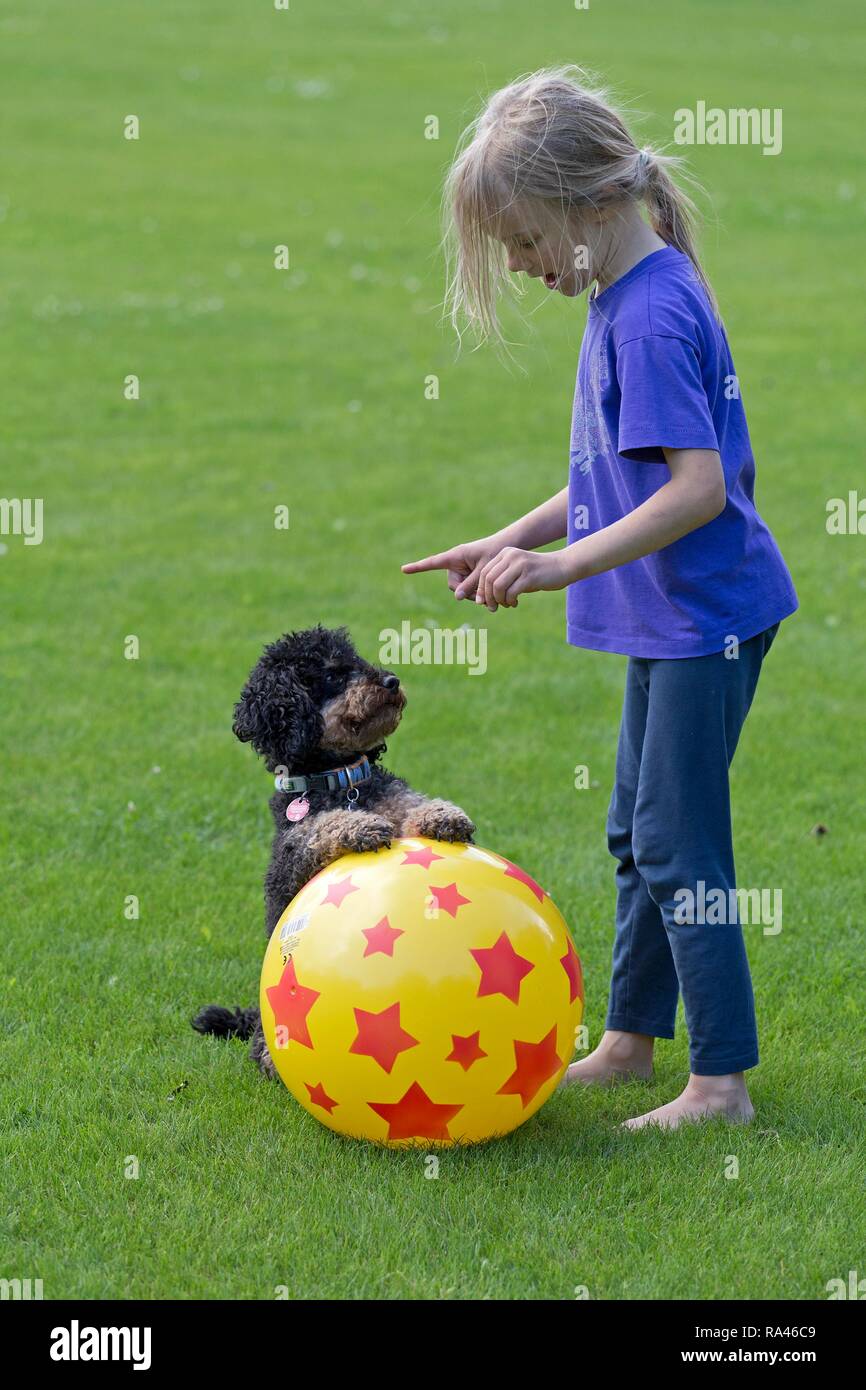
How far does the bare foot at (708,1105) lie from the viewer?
456cm

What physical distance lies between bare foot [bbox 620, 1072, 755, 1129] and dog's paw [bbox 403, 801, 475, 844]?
1.01 meters

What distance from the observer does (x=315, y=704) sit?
182 inches

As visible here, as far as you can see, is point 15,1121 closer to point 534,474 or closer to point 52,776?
point 52,776

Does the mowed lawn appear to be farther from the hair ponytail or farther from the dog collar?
the hair ponytail

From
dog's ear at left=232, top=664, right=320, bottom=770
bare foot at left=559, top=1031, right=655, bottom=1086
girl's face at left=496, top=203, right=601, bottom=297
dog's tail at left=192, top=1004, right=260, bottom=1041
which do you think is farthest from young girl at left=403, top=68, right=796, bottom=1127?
dog's tail at left=192, top=1004, right=260, bottom=1041

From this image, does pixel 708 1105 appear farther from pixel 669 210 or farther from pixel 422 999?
pixel 669 210

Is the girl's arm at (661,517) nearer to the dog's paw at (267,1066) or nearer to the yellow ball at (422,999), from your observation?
the yellow ball at (422,999)

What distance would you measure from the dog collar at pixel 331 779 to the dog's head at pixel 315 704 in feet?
0.11

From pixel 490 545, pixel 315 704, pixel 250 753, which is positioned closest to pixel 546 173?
pixel 490 545

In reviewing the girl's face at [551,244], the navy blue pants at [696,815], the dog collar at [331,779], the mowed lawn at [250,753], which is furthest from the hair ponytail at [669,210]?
the dog collar at [331,779]

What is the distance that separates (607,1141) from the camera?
4.48 meters

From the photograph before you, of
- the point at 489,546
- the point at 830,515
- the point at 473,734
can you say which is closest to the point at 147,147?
the point at 830,515

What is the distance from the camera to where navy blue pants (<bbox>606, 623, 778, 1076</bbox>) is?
4320mm
